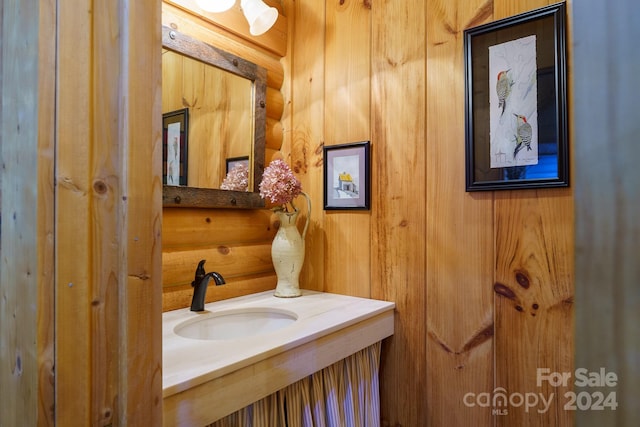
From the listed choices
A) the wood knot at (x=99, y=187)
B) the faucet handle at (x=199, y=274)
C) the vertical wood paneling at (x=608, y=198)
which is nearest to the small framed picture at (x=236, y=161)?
the faucet handle at (x=199, y=274)

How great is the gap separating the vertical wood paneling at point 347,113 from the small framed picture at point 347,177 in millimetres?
36

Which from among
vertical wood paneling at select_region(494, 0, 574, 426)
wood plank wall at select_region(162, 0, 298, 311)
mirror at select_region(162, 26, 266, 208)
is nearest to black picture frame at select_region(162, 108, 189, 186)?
mirror at select_region(162, 26, 266, 208)

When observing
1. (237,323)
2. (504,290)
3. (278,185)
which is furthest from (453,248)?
(237,323)

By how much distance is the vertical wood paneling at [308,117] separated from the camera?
1.82m

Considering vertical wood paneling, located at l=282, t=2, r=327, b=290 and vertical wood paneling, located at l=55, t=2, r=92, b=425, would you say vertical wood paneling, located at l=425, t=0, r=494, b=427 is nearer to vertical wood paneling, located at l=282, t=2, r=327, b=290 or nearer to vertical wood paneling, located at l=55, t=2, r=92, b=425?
vertical wood paneling, located at l=282, t=2, r=327, b=290

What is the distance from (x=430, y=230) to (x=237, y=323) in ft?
2.81

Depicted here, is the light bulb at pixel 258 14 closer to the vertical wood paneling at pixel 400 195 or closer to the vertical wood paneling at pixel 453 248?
the vertical wood paneling at pixel 400 195

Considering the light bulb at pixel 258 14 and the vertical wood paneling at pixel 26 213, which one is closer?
the vertical wood paneling at pixel 26 213

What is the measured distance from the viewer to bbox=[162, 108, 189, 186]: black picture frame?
1.41 m

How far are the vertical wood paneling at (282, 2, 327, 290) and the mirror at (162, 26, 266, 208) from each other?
0.19 m

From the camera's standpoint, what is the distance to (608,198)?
1.09ft

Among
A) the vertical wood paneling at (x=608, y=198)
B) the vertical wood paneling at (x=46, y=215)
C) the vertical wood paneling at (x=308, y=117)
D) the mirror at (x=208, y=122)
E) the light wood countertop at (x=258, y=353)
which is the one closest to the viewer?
the vertical wood paneling at (x=608, y=198)

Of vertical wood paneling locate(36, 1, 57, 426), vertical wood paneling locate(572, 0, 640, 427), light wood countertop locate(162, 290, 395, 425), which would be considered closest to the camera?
vertical wood paneling locate(572, 0, 640, 427)

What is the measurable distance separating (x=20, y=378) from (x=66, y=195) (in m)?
0.32
